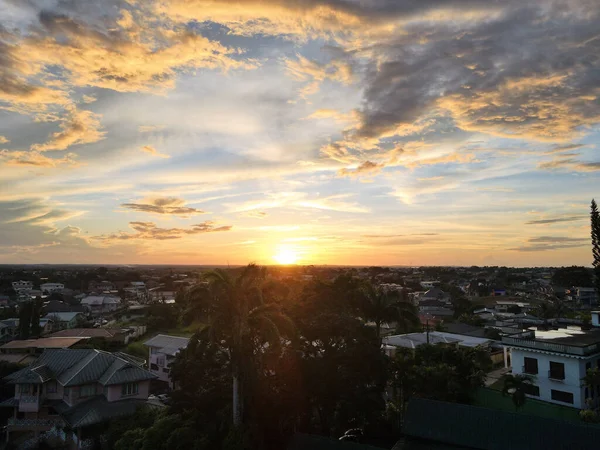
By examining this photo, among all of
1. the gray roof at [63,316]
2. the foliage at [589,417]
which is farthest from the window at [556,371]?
the gray roof at [63,316]

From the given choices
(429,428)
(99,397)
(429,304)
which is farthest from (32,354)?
(429,304)

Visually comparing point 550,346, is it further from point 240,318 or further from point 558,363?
point 240,318

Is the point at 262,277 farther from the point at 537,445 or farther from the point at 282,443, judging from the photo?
the point at 537,445

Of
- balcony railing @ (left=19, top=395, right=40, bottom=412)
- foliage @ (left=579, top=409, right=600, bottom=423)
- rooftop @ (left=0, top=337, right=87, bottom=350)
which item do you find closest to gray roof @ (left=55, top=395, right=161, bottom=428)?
balcony railing @ (left=19, top=395, right=40, bottom=412)

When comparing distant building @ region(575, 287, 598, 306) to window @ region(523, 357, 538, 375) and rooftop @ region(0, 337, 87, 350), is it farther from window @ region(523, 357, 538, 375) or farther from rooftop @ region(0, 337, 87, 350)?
rooftop @ region(0, 337, 87, 350)

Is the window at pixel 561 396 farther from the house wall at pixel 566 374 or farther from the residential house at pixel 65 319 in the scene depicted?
the residential house at pixel 65 319

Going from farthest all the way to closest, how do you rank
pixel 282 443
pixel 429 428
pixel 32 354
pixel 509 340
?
1. pixel 32 354
2. pixel 509 340
3. pixel 282 443
4. pixel 429 428
